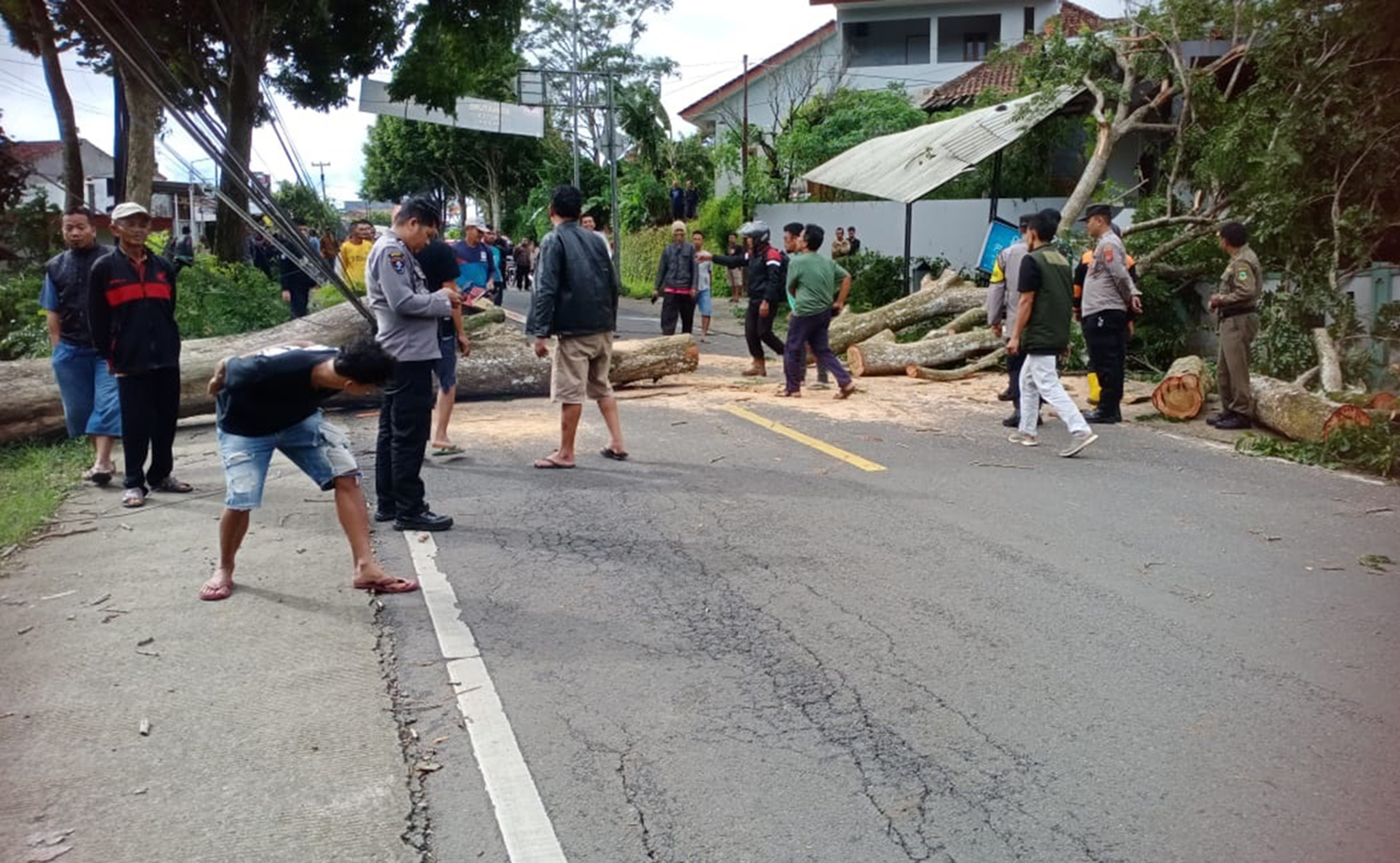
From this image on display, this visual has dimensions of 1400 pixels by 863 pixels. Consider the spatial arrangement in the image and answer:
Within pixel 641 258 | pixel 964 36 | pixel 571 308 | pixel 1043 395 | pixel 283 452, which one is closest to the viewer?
pixel 283 452

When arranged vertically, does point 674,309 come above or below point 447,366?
above

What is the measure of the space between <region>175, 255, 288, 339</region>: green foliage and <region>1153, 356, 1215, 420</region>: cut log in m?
9.36

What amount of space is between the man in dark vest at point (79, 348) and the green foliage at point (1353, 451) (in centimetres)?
802

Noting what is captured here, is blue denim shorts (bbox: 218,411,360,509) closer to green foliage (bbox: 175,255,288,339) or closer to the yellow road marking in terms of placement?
the yellow road marking

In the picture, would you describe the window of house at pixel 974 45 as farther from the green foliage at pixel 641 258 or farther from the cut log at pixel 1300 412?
the cut log at pixel 1300 412

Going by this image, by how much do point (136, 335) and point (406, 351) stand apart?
1773 millimetres

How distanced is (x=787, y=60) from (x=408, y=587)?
123ft

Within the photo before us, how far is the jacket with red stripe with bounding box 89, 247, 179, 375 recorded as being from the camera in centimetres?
673

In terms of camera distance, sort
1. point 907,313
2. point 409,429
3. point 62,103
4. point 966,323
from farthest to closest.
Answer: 1. point 62,103
2. point 907,313
3. point 966,323
4. point 409,429

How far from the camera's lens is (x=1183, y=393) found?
397 inches

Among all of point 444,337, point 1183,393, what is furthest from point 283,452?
point 1183,393

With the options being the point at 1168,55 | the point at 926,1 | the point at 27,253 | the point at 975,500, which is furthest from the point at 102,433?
the point at 926,1

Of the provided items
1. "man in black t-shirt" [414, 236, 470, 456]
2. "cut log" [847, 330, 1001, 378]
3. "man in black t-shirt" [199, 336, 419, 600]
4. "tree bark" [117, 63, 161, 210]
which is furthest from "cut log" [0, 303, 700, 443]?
"tree bark" [117, 63, 161, 210]

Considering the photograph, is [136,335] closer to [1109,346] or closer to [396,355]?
[396,355]
